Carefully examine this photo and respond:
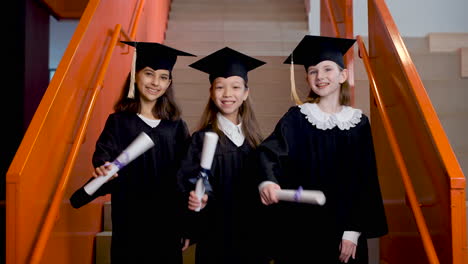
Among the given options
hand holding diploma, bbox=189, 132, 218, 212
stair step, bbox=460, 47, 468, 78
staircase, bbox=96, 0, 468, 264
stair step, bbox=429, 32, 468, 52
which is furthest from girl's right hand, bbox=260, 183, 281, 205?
stair step, bbox=429, 32, 468, 52

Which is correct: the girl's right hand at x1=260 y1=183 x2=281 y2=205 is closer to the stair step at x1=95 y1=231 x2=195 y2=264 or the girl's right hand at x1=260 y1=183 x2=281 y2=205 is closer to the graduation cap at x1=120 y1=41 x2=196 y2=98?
the graduation cap at x1=120 y1=41 x2=196 y2=98

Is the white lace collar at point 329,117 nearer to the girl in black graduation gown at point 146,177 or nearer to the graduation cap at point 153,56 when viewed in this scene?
the girl in black graduation gown at point 146,177

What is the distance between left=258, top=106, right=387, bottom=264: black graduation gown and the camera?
229 centimetres

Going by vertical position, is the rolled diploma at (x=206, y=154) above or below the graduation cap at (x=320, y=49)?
below

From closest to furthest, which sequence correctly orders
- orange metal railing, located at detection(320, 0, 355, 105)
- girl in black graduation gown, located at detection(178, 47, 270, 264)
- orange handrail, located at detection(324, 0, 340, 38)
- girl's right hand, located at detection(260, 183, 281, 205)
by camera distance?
Answer: girl's right hand, located at detection(260, 183, 281, 205)
girl in black graduation gown, located at detection(178, 47, 270, 264)
orange metal railing, located at detection(320, 0, 355, 105)
orange handrail, located at detection(324, 0, 340, 38)

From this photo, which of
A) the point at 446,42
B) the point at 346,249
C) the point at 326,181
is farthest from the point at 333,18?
the point at 346,249

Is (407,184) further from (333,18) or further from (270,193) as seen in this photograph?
(333,18)

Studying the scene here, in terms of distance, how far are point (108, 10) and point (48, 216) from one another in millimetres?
1791

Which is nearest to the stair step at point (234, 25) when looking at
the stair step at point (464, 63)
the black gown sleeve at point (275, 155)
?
the stair step at point (464, 63)

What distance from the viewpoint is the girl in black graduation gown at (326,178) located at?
2289 millimetres

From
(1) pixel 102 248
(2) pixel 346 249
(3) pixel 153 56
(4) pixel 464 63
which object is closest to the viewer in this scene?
(2) pixel 346 249

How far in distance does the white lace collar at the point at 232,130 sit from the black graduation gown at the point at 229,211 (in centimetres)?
2

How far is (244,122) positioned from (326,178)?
0.56 meters

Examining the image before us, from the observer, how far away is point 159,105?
2.80 metres
